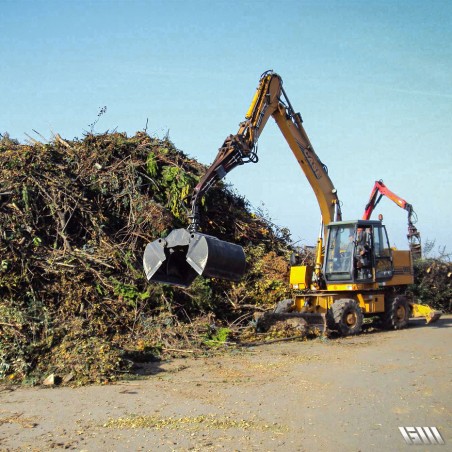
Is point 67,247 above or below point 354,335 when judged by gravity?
above

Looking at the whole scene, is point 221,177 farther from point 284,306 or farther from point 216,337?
point 284,306

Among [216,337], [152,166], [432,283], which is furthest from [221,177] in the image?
[432,283]

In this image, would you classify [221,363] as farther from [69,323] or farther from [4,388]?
[4,388]

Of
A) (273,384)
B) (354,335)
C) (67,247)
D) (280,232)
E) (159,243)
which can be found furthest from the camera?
(280,232)

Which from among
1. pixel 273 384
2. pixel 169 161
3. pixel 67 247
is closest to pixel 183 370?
pixel 273 384

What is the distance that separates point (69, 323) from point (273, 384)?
364 cm

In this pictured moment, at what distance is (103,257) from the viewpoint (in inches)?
484

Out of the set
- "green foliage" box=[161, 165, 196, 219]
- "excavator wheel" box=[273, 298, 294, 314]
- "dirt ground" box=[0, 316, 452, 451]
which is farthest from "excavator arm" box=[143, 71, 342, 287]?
"green foliage" box=[161, 165, 196, 219]

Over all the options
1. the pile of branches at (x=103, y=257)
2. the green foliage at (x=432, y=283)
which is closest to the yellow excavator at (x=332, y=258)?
the pile of branches at (x=103, y=257)

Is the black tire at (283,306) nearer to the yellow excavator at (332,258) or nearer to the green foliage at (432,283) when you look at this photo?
the yellow excavator at (332,258)

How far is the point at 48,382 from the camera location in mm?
8453

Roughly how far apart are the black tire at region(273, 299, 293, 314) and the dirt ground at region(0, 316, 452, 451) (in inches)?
110

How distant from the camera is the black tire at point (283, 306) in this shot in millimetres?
13320

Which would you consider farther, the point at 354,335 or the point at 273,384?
the point at 354,335
